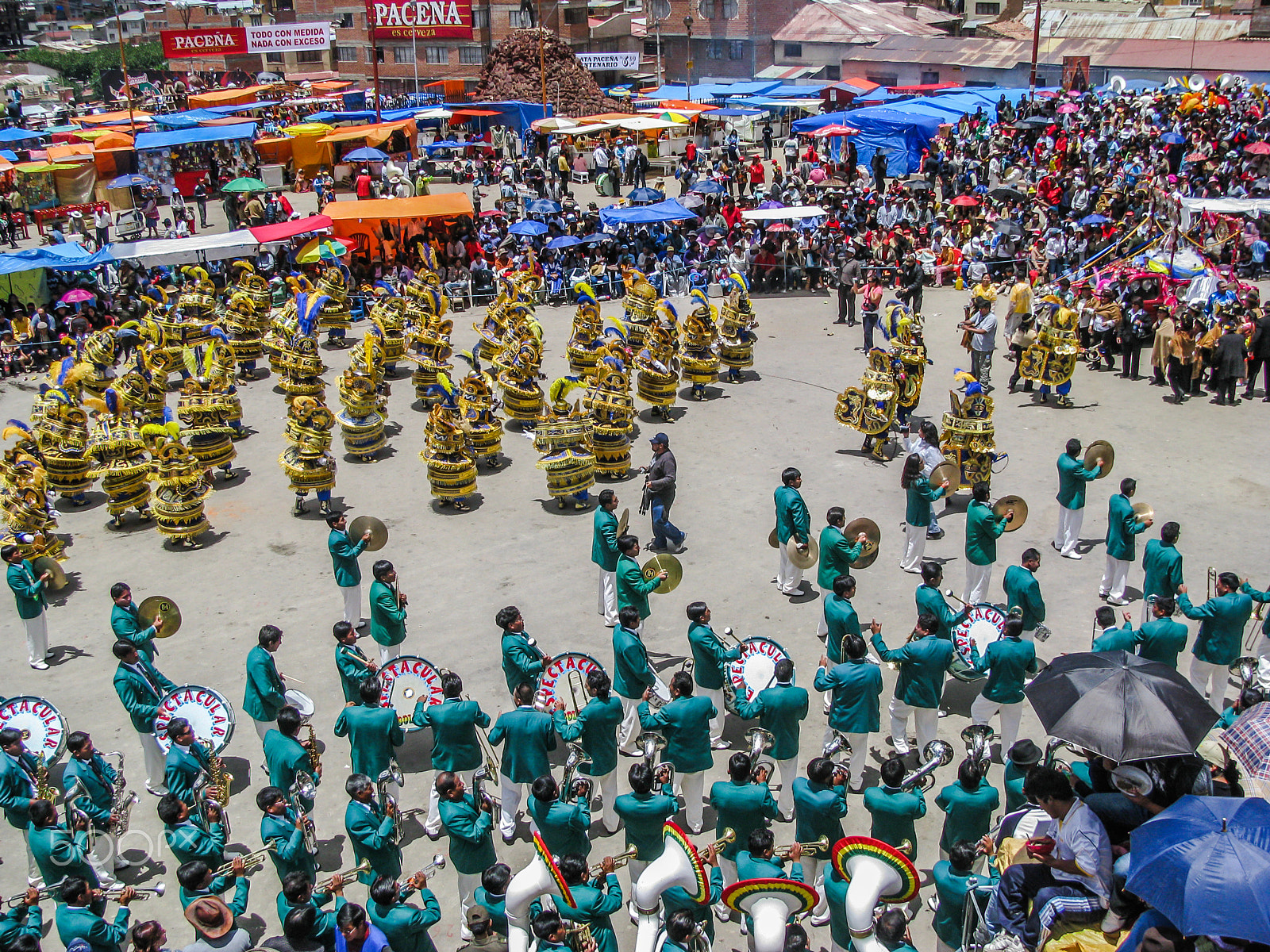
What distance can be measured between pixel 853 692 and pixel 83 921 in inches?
214

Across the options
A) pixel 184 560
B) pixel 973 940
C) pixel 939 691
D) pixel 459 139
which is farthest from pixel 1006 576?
pixel 459 139

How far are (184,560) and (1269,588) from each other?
13.0 m

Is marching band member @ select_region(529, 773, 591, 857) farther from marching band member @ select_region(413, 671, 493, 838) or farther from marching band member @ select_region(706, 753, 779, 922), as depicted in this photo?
marching band member @ select_region(413, 671, 493, 838)

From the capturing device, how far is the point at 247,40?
65250 millimetres

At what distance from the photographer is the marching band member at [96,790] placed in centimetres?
789

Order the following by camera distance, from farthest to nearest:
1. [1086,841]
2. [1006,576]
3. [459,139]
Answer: [459,139]
[1006,576]
[1086,841]

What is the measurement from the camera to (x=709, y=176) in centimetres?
3644

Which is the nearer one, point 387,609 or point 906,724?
point 906,724

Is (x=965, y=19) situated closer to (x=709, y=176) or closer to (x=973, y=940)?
(x=709, y=176)

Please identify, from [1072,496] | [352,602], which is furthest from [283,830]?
[1072,496]

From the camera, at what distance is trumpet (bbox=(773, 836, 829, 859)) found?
671 cm

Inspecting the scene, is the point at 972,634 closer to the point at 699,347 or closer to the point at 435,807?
the point at 435,807

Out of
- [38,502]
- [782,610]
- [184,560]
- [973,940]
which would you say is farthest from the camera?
[184,560]

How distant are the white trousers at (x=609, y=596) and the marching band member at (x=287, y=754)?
14.9ft
